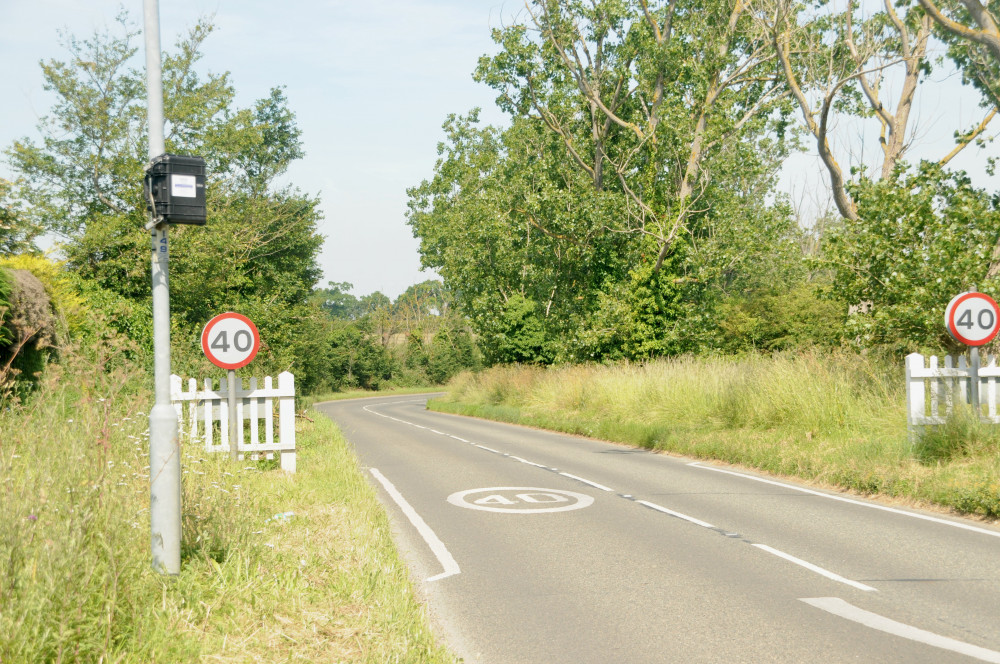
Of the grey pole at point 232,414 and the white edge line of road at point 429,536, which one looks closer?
the white edge line of road at point 429,536

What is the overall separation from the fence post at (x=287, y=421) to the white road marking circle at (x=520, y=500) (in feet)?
7.76

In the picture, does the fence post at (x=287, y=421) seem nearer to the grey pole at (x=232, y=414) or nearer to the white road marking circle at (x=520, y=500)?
the grey pole at (x=232, y=414)

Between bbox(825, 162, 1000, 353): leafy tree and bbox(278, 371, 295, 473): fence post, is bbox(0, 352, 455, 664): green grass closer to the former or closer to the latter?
bbox(278, 371, 295, 473): fence post

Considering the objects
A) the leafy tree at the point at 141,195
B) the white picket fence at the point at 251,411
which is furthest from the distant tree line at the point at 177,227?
the white picket fence at the point at 251,411

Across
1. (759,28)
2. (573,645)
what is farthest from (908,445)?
(759,28)

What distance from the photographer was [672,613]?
5.91 metres

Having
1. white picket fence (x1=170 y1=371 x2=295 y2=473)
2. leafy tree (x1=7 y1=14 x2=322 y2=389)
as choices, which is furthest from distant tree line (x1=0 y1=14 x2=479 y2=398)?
white picket fence (x1=170 y1=371 x2=295 y2=473)

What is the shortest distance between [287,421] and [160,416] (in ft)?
21.1

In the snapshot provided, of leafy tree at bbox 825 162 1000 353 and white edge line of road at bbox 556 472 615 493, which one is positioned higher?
leafy tree at bbox 825 162 1000 353

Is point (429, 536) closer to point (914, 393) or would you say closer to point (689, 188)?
point (914, 393)

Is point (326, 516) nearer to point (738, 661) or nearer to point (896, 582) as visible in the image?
point (738, 661)

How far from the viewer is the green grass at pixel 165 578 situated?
4.03m

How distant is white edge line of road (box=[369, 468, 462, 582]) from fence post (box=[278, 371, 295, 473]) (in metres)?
1.49

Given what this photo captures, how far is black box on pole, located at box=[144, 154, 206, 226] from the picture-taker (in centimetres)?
552
